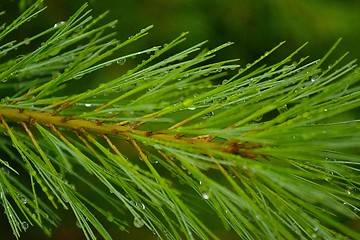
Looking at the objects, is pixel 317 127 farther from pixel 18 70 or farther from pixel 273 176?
pixel 18 70

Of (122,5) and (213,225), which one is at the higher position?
(122,5)

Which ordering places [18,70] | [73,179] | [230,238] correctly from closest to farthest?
1. [18,70]
2. [73,179]
3. [230,238]

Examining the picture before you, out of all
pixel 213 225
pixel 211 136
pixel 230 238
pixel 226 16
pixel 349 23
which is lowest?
pixel 230 238

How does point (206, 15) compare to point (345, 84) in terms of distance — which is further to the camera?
point (206, 15)

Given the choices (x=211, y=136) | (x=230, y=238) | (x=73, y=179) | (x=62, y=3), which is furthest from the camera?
(x=230, y=238)

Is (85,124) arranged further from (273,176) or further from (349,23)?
(349,23)

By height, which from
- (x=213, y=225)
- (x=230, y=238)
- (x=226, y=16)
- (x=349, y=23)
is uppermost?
(x=226, y=16)

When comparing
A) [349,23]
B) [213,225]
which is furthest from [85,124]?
[349,23]

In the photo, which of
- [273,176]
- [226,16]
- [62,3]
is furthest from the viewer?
[226,16]

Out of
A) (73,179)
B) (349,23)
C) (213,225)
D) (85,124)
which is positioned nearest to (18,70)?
(85,124)
